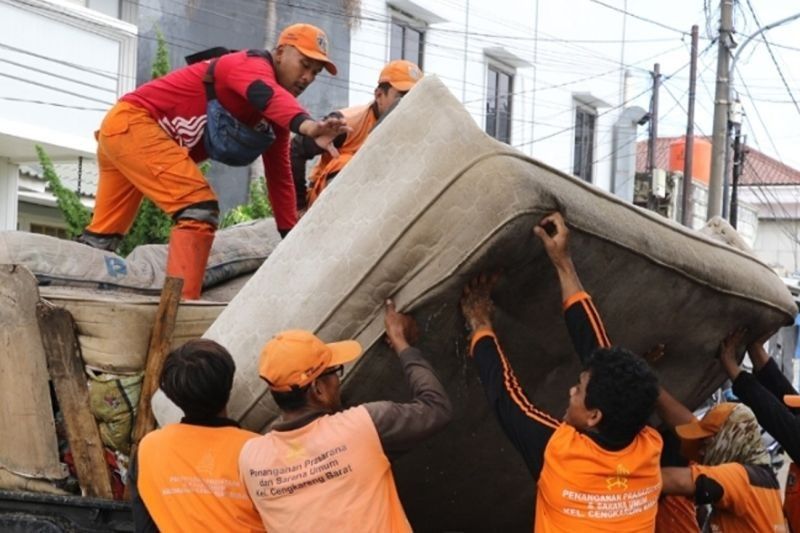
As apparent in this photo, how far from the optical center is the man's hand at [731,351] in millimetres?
4152

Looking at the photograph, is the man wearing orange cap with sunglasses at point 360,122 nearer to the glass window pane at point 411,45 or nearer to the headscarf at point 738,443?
the headscarf at point 738,443

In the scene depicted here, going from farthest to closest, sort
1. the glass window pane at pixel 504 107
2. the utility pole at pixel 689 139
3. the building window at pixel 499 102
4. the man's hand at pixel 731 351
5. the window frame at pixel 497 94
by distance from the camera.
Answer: the utility pole at pixel 689 139
the glass window pane at pixel 504 107
the building window at pixel 499 102
the window frame at pixel 497 94
the man's hand at pixel 731 351

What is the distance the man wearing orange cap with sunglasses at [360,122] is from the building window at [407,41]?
13181 millimetres

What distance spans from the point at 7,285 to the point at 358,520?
143 centimetres

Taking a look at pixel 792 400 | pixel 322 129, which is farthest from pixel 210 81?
pixel 792 400

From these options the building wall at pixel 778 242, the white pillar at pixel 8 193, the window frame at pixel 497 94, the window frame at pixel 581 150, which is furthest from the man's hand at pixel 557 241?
the building wall at pixel 778 242

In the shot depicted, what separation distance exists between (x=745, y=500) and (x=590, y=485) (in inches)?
35.3

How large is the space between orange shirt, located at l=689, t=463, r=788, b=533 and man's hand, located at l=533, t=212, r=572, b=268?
3.11ft

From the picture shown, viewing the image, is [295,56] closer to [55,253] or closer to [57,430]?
[55,253]

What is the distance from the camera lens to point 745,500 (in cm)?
383

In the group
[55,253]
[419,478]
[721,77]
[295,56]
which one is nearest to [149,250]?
[55,253]

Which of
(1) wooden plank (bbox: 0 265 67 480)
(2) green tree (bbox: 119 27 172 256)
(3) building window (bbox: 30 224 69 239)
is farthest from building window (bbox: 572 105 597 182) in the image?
(1) wooden plank (bbox: 0 265 67 480)

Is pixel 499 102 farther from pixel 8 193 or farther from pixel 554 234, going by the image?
pixel 554 234

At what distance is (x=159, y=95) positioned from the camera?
4.68 meters
